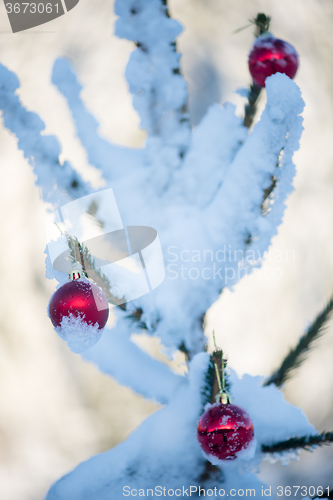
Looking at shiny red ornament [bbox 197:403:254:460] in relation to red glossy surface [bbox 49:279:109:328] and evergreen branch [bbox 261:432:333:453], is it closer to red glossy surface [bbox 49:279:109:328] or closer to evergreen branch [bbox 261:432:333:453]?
evergreen branch [bbox 261:432:333:453]

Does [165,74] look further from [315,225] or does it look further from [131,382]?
[315,225]

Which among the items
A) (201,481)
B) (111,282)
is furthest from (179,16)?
(201,481)

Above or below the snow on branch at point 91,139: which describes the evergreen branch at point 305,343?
below

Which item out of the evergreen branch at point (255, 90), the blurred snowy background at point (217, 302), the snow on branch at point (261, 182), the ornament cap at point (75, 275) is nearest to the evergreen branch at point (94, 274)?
the ornament cap at point (75, 275)

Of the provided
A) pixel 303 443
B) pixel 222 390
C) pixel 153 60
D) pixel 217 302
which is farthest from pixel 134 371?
pixel 217 302

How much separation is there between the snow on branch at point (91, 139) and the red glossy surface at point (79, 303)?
222 millimetres

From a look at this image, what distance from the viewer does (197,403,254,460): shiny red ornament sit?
16.8 inches

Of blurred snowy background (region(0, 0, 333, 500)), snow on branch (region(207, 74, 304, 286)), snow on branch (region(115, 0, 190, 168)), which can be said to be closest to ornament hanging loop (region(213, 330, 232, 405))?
snow on branch (region(207, 74, 304, 286))

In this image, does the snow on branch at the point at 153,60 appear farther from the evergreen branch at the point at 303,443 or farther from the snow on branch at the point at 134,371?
the evergreen branch at the point at 303,443

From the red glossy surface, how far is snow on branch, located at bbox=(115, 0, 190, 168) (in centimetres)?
25

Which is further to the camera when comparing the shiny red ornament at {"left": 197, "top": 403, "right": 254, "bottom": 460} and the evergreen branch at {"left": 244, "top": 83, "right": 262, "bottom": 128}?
the evergreen branch at {"left": 244, "top": 83, "right": 262, "bottom": 128}

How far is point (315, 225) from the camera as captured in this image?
1220mm

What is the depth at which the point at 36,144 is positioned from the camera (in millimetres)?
505

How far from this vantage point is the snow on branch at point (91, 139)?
58 cm
